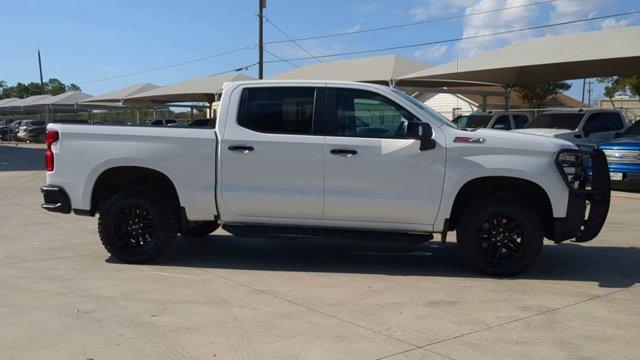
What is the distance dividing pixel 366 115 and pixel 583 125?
12.0 m

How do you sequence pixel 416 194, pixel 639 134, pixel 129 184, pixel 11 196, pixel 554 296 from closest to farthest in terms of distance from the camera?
pixel 554 296 < pixel 416 194 < pixel 129 184 < pixel 11 196 < pixel 639 134

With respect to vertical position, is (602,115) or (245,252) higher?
(602,115)

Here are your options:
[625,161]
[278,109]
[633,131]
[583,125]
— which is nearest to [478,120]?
[583,125]

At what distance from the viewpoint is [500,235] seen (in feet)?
21.2

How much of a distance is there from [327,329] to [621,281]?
136 inches

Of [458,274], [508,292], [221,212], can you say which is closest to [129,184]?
[221,212]

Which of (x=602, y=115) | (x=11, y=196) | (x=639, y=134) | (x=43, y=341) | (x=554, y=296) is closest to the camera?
(x=43, y=341)

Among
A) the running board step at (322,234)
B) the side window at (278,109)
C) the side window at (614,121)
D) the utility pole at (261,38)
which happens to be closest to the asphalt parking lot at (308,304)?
the running board step at (322,234)

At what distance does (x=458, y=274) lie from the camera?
263 inches

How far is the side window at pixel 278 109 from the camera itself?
21.6 feet

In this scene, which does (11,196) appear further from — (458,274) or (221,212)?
(458,274)

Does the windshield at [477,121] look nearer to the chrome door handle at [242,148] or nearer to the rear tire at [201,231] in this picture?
the rear tire at [201,231]

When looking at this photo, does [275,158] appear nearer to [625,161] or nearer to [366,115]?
[366,115]

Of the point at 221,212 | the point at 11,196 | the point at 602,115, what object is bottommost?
the point at 11,196
